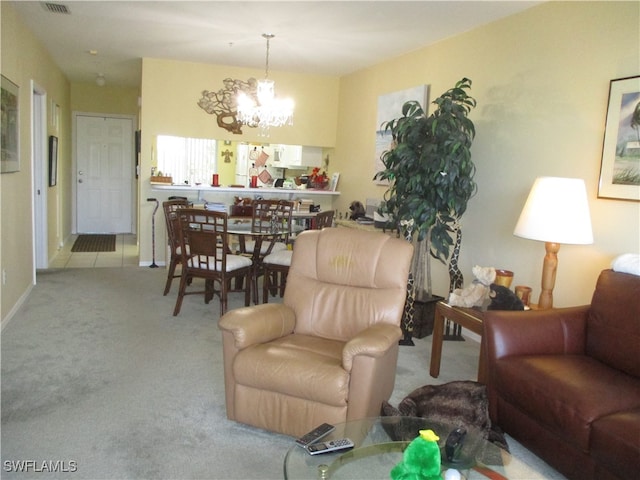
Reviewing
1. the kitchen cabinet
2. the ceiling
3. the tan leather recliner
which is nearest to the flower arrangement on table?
the kitchen cabinet

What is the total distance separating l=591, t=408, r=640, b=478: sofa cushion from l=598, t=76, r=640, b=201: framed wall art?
141 centimetres

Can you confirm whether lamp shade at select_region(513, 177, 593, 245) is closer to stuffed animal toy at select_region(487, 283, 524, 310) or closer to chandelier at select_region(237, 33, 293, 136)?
stuffed animal toy at select_region(487, 283, 524, 310)

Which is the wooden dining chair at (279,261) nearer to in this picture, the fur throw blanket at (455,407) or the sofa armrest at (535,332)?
the fur throw blanket at (455,407)

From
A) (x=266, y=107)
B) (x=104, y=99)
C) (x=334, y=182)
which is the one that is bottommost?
(x=334, y=182)

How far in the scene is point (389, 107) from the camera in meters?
5.40

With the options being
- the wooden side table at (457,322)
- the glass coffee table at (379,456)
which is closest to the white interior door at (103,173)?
the wooden side table at (457,322)

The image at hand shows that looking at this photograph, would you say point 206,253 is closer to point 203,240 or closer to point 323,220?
point 203,240

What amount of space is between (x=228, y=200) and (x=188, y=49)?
198cm

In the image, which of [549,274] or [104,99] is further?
[104,99]

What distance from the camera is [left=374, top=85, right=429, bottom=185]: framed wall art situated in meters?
4.86

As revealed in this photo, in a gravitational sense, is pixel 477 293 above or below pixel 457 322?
above

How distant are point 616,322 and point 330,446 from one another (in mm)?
1619

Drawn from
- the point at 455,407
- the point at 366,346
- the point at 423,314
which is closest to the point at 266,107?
the point at 423,314

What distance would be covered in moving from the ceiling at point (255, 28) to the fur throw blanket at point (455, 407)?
8.73ft
